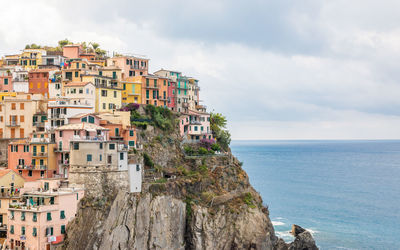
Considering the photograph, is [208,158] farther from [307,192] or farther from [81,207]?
[307,192]

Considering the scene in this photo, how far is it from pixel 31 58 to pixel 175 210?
49.2 meters

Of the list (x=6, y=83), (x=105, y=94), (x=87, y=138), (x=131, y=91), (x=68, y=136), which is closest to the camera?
(x=87, y=138)

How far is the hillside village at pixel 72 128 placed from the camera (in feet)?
182

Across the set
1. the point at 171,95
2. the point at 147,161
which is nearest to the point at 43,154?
the point at 147,161

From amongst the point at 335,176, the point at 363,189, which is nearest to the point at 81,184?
the point at 363,189

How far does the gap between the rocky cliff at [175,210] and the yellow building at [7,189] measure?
985 cm

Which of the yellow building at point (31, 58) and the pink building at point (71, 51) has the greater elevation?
the pink building at point (71, 51)

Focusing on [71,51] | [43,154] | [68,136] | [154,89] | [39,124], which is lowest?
[43,154]

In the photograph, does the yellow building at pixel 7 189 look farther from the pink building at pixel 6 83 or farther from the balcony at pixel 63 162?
the pink building at pixel 6 83

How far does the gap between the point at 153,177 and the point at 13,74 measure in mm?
36147

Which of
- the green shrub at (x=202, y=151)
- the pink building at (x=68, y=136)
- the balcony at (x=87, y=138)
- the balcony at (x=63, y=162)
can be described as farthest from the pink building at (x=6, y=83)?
the green shrub at (x=202, y=151)

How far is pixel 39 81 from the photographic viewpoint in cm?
8256

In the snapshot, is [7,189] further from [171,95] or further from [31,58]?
[31,58]

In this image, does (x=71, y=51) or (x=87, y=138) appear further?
(x=71, y=51)
